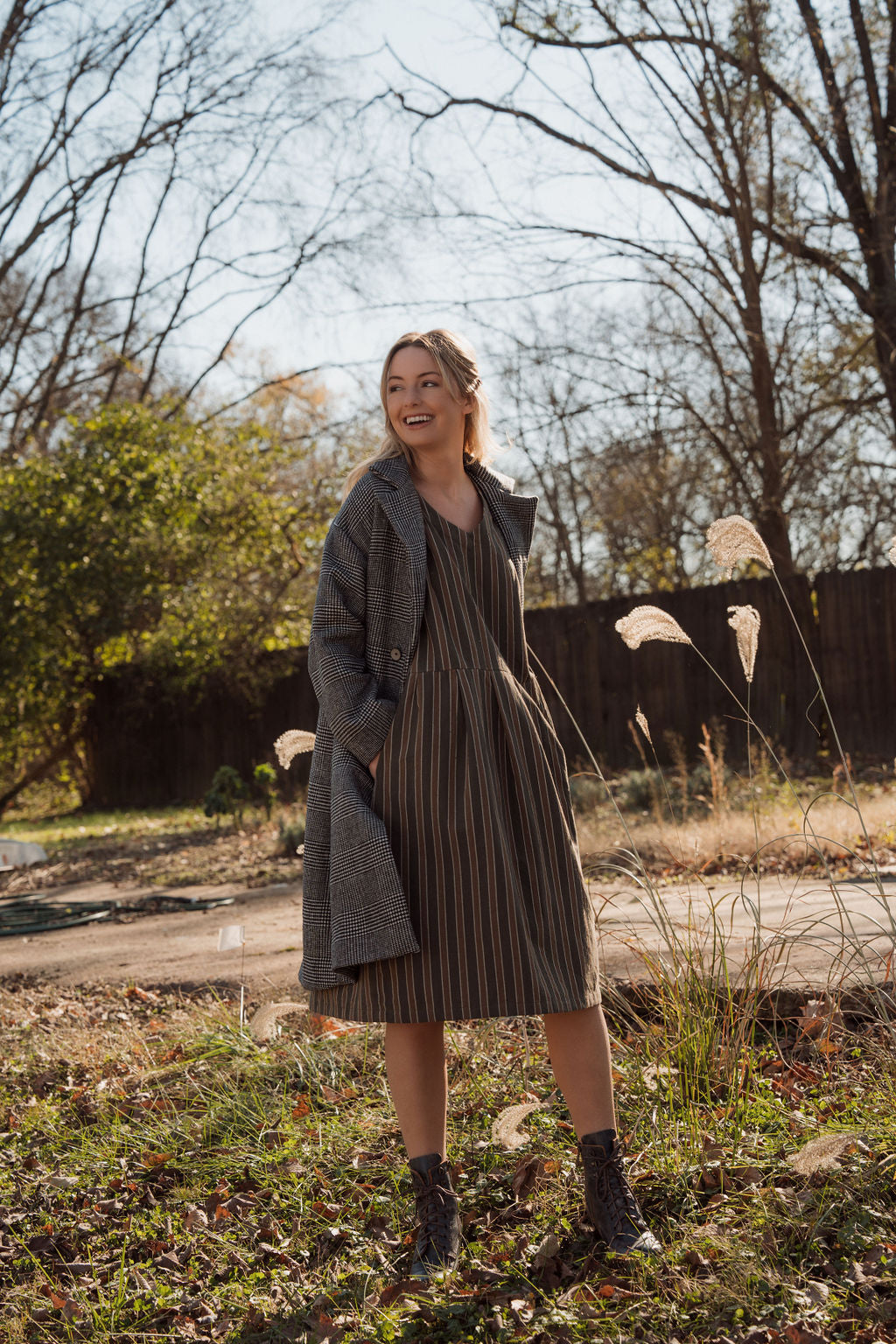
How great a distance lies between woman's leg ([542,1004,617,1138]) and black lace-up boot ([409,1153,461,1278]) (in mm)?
251

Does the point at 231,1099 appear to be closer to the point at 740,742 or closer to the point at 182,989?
the point at 182,989

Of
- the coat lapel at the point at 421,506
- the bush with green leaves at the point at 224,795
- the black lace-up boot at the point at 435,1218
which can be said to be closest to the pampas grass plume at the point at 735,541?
the coat lapel at the point at 421,506

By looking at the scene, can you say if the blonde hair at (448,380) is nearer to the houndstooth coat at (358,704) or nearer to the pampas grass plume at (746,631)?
the houndstooth coat at (358,704)

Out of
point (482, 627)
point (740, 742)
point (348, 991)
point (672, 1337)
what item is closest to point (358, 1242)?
point (348, 991)

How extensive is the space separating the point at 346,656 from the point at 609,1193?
1029 mm

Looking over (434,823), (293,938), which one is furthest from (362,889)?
(293,938)

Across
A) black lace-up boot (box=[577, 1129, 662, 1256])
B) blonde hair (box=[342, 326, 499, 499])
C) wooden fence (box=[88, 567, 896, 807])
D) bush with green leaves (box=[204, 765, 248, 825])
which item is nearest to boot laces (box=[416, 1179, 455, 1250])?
black lace-up boot (box=[577, 1129, 662, 1256])

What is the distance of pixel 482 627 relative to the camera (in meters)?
2.10

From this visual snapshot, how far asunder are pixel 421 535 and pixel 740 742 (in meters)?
8.17

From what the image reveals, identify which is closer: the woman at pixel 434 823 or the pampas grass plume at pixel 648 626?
the woman at pixel 434 823

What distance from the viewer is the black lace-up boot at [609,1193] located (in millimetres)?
1912

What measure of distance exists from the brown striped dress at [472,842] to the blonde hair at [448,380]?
0.25m

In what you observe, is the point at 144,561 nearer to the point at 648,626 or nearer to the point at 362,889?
the point at 648,626

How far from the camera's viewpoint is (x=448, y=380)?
2172 mm
